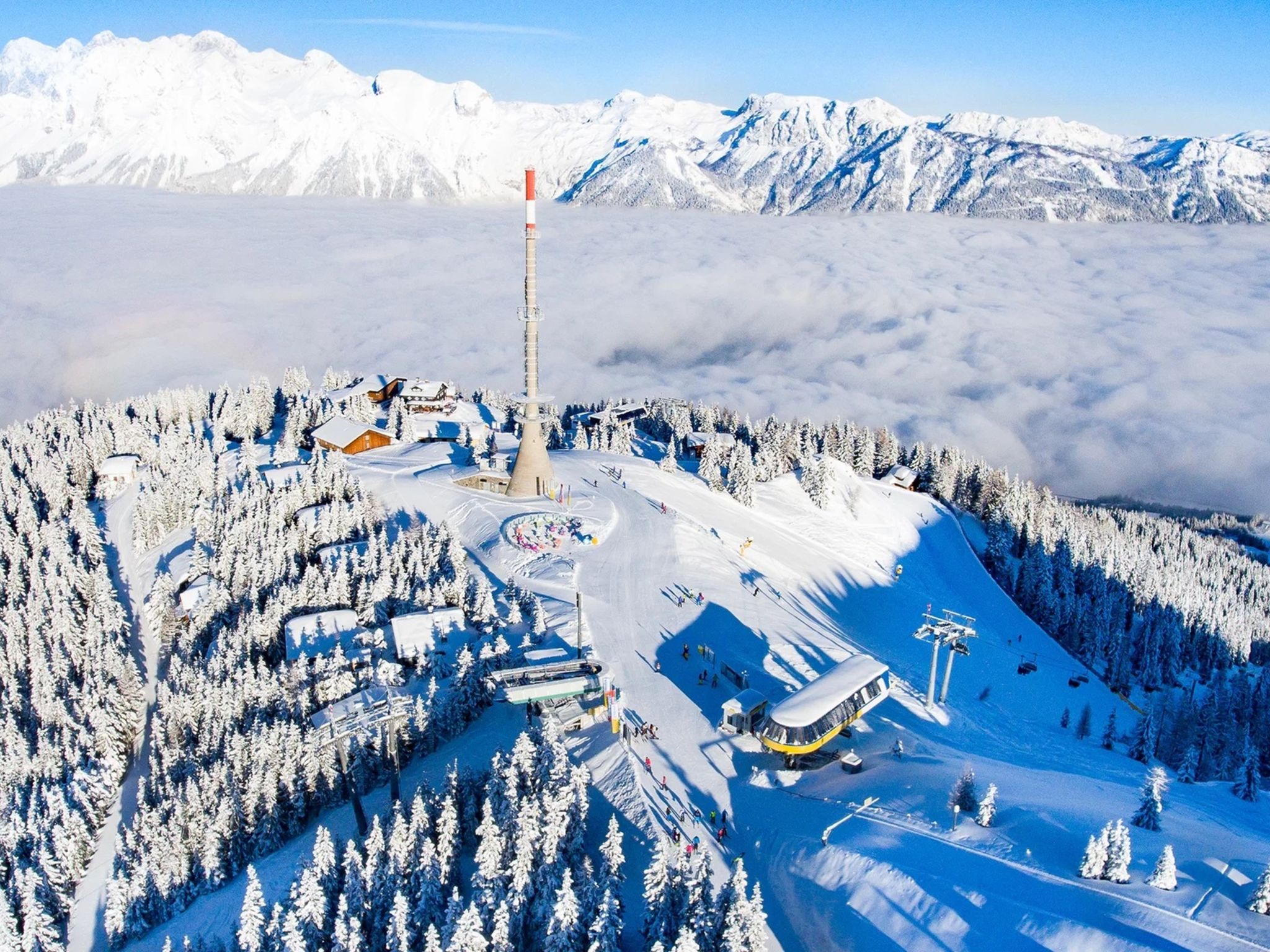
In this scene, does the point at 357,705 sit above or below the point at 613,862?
below

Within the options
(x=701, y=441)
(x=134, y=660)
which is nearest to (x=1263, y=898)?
(x=134, y=660)

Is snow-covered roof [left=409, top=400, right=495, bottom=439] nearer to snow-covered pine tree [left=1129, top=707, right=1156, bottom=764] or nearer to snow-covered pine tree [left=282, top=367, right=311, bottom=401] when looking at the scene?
snow-covered pine tree [left=282, top=367, right=311, bottom=401]

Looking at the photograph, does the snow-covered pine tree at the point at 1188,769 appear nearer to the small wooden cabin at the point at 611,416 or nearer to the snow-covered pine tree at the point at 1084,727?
the snow-covered pine tree at the point at 1084,727

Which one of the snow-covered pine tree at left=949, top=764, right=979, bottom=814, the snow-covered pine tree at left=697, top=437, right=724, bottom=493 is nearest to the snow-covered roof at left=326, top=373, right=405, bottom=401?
the snow-covered pine tree at left=697, top=437, right=724, bottom=493

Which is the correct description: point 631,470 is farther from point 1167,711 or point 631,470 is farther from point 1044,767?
point 1167,711

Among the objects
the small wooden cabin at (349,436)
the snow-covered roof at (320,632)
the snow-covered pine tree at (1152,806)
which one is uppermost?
the snow-covered pine tree at (1152,806)

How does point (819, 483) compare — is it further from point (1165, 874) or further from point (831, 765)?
point (1165, 874)

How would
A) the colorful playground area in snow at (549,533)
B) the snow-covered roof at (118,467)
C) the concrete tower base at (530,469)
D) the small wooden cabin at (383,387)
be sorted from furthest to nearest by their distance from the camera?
the small wooden cabin at (383,387) < the snow-covered roof at (118,467) < the concrete tower base at (530,469) < the colorful playground area in snow at (549,533)

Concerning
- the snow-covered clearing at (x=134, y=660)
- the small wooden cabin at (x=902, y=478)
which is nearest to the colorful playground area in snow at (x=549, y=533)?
the snow-covered clearing at (x=134, y=660)
